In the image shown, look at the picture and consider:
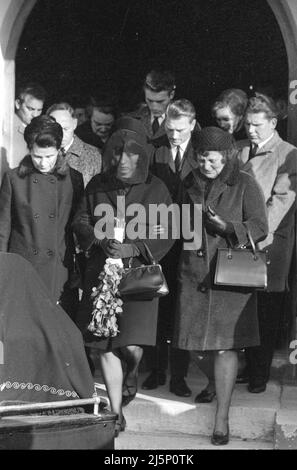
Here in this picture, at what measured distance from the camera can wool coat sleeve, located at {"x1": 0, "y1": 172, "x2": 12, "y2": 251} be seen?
682 cm

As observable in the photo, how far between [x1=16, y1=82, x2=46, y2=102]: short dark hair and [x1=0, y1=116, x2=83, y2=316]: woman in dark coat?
788 mm

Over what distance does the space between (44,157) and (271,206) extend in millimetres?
1427

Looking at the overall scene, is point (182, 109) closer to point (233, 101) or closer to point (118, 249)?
point (233, 101)

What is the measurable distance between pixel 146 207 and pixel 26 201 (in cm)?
76

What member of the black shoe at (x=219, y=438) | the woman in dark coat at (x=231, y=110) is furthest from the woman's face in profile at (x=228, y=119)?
the black shoe at (x=219, y=438)

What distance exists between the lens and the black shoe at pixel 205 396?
6.82 meters

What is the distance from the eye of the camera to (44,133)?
22.2ft

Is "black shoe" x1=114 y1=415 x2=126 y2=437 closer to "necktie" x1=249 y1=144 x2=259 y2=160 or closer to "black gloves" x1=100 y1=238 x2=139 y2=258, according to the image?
"black gloves" x1=100 y1=238 x2=139 y2=258

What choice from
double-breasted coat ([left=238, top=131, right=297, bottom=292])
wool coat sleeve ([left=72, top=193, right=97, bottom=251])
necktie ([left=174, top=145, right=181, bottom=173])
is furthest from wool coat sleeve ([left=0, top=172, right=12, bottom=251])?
double-breasted coat ([left=238, top=131, right=297, bottom=292])

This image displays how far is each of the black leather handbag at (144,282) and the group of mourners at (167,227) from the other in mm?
154

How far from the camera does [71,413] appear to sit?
5324mm

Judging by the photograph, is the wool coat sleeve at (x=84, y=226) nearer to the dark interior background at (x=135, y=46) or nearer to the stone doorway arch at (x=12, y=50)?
the stone doorway arch at (x=12, y=50)
